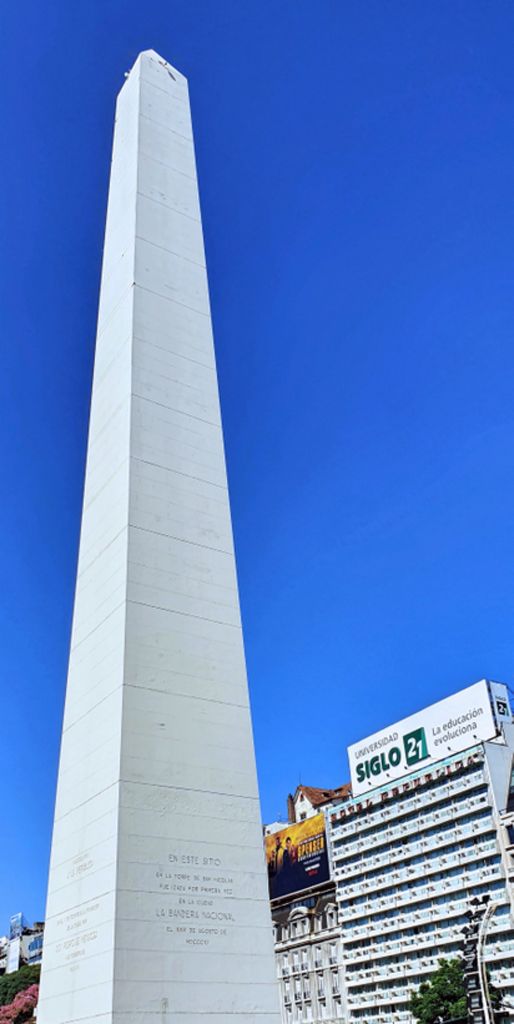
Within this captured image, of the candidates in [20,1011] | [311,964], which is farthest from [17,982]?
[311,964]

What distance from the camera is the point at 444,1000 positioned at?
41719 millimetres

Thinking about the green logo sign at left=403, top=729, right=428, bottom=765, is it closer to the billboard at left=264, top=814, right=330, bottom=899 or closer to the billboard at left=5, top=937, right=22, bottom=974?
the billboard at left=264, top=814, right=330, bottom=899

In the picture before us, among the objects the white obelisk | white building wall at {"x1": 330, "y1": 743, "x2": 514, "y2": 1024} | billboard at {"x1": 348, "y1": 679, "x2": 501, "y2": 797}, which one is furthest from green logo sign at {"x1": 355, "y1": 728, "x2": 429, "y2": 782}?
the white obelisk

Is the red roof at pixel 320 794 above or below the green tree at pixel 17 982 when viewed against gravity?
above

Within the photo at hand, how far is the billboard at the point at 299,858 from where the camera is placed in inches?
2579

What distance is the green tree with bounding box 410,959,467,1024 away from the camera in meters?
41.1

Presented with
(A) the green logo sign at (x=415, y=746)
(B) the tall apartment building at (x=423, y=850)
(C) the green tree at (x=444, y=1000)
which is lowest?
(C) the green tree at (x=444, y=1000)

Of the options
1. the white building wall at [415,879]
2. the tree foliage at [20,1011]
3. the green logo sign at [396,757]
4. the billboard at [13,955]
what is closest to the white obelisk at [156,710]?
the tree foliage at [20,1011]

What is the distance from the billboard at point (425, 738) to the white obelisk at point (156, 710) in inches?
1476

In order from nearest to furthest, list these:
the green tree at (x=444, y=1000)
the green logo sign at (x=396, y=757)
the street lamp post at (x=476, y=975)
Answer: the street lamp post at (x=476, y=975) < the green tree at (x=444, y=1000) < the green logo sign at (x=396, y=757)

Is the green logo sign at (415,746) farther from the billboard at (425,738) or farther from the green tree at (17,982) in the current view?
the green tree at (17,982)

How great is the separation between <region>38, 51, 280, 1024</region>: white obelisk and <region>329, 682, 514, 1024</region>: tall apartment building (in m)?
36.7

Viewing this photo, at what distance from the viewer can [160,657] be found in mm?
17188

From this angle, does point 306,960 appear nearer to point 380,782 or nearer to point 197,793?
point 380,782
